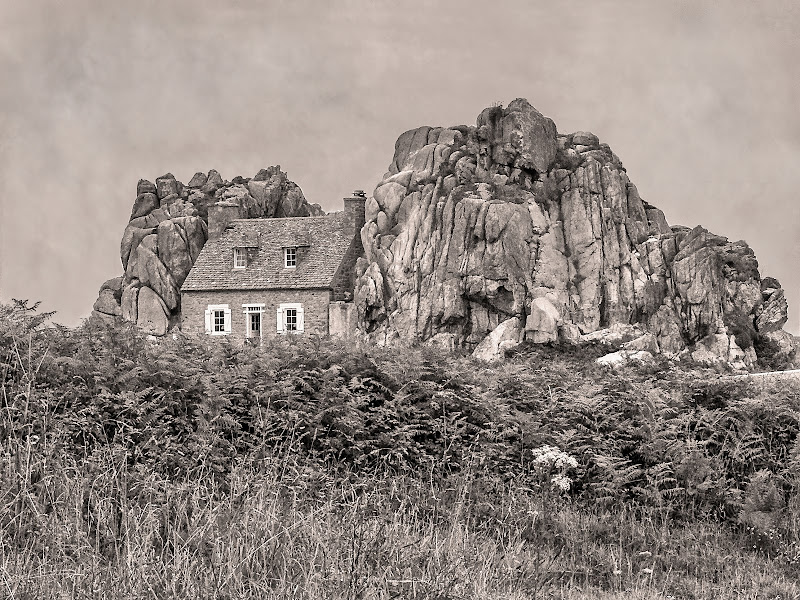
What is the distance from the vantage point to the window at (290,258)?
57.9m

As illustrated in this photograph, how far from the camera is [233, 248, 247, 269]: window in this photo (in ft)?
192

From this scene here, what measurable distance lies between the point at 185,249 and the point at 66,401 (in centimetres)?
5430

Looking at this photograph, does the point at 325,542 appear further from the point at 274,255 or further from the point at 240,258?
the point at 240,258

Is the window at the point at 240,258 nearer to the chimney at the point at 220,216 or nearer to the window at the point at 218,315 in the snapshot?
the window at the point at 218,315

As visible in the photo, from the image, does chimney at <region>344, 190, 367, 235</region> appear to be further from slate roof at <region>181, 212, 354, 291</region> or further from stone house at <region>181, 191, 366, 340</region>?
slate roof at <region>181, 212, 354, 291</region>

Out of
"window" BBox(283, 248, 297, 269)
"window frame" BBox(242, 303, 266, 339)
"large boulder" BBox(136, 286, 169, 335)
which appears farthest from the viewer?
"large boulder" BBox(136, 286, 169, 335)

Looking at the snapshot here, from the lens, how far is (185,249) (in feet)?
207

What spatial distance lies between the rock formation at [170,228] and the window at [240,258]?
16.5 ft

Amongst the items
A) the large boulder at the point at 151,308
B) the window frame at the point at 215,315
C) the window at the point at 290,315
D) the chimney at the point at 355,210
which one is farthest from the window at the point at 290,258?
the large boulder at the point at 151,308

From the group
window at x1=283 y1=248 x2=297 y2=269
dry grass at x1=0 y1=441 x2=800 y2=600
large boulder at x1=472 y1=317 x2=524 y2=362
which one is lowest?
dry grass at x1=0 y1=441 x2=800 y2=600

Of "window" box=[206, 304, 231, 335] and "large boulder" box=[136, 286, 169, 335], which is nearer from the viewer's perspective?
"window" box=[206, 304, 231, 335]

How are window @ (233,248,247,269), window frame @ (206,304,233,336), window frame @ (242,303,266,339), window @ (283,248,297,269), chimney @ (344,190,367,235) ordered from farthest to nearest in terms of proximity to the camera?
chimney @ (344,190,367,235) < window @ (233,248,247,269) < window @ (283,248,297,269) < window frame @ (206,304,233,336) < window frame @ (242,303,266,339)

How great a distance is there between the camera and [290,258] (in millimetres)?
58250

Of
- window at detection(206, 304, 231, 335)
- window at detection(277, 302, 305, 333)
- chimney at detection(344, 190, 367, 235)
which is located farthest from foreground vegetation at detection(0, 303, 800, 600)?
chimney at detection(344, 190, 367, 235)
